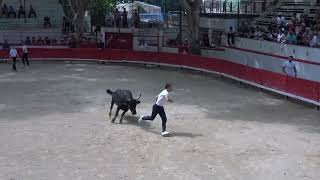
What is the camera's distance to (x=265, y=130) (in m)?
16.4

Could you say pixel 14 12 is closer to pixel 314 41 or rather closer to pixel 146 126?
pixel 314 41

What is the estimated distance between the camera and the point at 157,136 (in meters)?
15.6

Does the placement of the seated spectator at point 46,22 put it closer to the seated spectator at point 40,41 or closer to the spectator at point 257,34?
the seated spectator at point 40,41

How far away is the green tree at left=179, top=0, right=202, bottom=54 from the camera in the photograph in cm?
3356

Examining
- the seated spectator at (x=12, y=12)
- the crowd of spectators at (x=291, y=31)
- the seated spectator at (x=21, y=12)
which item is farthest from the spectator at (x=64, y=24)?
the crowd of spectators at (x=291, y=31)

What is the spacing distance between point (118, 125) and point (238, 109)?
195 inches

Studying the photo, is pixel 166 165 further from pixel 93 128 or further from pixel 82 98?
pixel 82 98

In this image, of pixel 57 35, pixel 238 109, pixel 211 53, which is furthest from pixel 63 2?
pixel 238 109

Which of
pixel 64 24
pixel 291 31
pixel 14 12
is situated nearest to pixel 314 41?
pixel 291 31

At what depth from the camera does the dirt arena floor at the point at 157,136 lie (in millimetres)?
12234

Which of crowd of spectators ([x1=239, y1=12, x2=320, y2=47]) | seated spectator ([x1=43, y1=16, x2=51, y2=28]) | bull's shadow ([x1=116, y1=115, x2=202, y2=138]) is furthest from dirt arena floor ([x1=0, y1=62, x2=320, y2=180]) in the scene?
seated spectator ([x1=43, y1=16, x2=51, y2=28])

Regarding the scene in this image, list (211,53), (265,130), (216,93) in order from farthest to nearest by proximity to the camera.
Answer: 1. (211,53)
2. (216,93)
3. (265,130)

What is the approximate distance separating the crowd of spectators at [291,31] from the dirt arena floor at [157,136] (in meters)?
4.08

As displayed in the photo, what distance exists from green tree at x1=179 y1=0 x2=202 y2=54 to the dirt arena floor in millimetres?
8371
